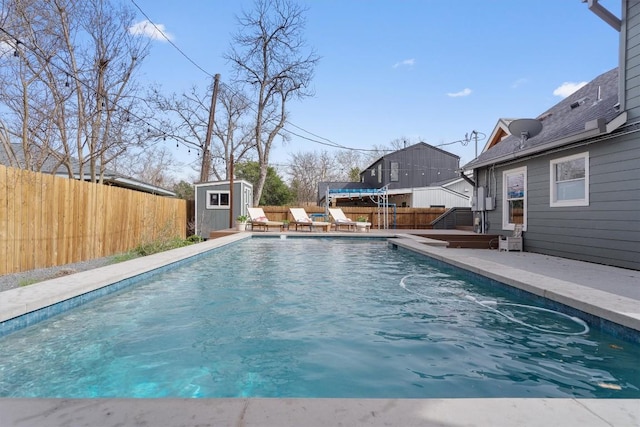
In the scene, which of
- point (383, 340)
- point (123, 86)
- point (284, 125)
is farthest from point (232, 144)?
point (383, 340)

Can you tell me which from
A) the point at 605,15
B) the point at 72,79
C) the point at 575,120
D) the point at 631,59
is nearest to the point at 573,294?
the point at 631,59

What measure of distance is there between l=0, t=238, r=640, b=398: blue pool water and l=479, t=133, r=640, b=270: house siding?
103 inches

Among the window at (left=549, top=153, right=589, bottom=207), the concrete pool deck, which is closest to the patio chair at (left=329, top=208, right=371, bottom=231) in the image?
the window at (left=549, top=153, right=589, bottom=207)

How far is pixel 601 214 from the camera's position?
21.5ft

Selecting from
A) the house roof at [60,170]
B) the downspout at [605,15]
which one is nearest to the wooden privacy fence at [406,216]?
the house roof at [60,170]

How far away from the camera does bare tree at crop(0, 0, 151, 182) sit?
9.20 meters

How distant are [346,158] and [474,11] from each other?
28724mm

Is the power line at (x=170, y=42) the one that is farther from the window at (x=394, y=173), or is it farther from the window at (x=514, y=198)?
the window at (x=394, y=173)

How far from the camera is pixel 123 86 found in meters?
12.6

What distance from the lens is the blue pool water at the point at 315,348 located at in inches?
102

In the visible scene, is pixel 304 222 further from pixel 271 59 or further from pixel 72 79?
pixel 271 59

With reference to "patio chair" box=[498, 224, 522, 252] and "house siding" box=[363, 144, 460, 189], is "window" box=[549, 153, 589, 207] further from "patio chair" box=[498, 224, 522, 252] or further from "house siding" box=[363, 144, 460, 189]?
"house siding" box=[363, 144, 460, 189]

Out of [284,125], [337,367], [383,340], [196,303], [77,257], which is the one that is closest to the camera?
[337,367]

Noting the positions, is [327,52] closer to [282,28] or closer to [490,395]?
[282,28]
